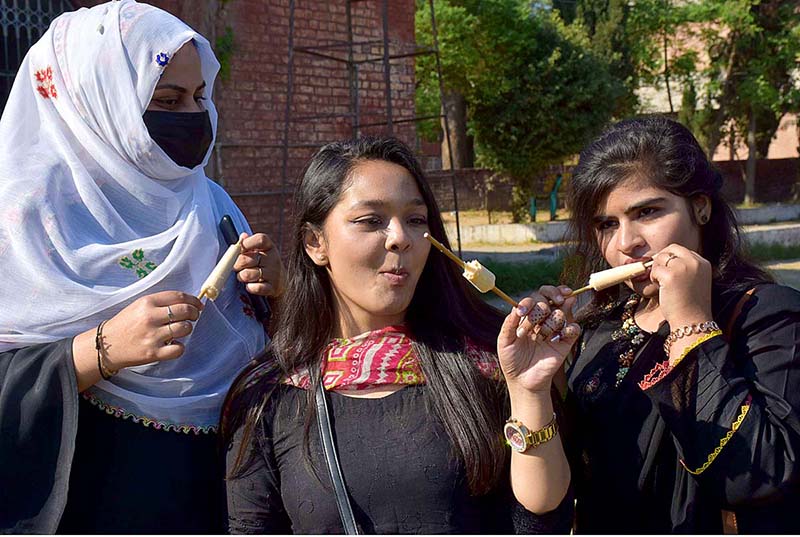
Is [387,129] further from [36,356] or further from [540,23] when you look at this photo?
[540,23]

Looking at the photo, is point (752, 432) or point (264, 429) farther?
point (264, 429)

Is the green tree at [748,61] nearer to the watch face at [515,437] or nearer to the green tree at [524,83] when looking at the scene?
the green tree at [524,83]

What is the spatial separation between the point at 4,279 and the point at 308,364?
732 millimetres

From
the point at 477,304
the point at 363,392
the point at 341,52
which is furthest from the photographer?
the point at 341,52

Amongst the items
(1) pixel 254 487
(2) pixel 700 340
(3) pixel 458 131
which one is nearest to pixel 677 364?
(2) pixel 700 340

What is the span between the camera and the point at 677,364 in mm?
1924

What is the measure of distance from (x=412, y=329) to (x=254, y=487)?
516 mm

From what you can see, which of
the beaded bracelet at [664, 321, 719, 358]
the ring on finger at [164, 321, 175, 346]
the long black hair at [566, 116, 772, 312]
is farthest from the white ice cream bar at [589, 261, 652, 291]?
the ring on finger at [164, 321, 175, 346]

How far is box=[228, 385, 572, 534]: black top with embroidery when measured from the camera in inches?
74.0

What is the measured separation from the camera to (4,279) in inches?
80.9

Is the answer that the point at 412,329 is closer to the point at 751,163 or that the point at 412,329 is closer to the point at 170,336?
the point at 170,336

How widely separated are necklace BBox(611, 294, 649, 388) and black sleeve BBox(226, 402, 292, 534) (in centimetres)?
83

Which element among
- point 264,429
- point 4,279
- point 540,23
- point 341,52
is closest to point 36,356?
point 4,279

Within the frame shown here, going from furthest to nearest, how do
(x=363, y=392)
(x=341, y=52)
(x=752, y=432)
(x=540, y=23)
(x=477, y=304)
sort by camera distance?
(x=540, y=23), (x=341, y=52), (x=477, y=304), (x=363, y=392), (x=752, y=432)
